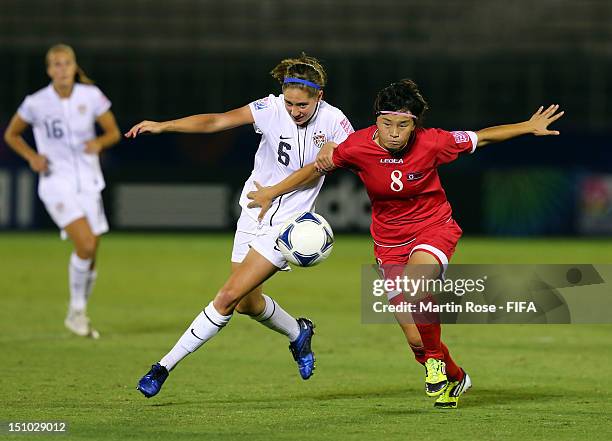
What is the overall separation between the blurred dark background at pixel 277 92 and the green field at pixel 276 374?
7.28 m

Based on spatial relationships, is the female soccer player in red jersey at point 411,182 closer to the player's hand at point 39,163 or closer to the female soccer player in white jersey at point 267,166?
the female soccer player in white jersey at point 267,166

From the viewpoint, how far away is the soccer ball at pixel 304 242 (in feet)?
24.4

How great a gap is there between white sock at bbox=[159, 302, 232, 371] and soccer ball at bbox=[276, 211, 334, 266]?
1.84 ft

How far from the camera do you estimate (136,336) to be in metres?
11.2

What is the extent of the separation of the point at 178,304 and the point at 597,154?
12.7 metres

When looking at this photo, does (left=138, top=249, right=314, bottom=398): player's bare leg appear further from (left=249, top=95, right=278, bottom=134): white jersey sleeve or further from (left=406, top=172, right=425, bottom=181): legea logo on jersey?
(left=406, top=172, right=425, bottom=181): legea logo on jersey

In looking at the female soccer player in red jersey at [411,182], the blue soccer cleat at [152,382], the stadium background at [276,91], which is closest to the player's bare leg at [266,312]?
the female soccer player in red jersey at [411,182]

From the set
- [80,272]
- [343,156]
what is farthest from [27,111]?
[343,156]

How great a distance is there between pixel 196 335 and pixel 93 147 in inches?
167

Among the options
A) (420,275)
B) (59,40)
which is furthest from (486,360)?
(59,40)

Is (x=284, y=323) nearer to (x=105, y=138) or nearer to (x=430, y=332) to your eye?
(x=430, y=332)

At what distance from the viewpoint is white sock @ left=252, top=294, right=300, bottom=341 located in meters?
8.34

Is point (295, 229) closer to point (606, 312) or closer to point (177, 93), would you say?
point (606, 312)

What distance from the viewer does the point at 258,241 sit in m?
7.64
